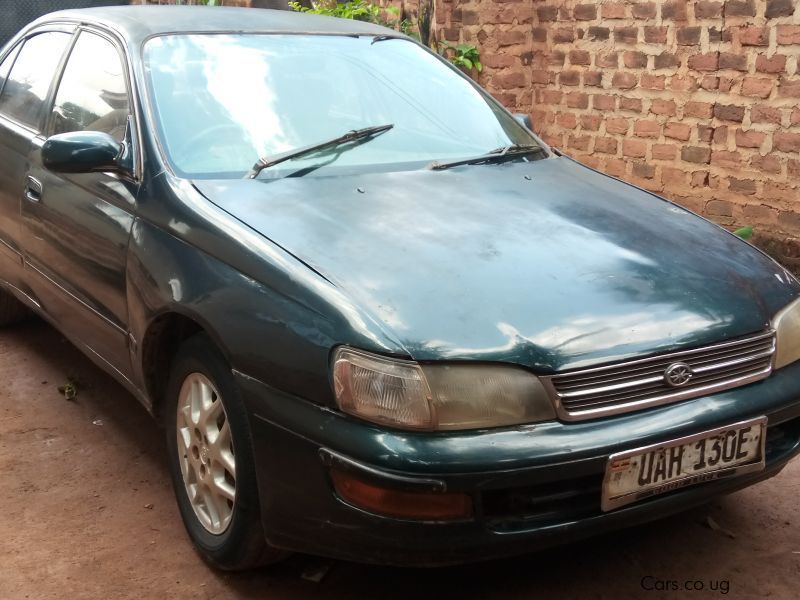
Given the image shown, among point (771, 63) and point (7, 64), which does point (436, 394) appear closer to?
point (7, 64)

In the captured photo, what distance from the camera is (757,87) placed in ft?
→ 19.4

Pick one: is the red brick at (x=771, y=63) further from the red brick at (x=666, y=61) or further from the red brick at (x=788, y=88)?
the red brick at (x=666, y=61)

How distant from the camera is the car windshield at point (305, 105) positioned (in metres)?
3.39

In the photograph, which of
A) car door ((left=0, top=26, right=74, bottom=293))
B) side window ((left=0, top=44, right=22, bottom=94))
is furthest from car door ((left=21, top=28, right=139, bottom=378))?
side window ((left=0, top=44, right=22, bottom=94))

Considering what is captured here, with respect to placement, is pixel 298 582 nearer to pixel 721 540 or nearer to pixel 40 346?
pixel 721 540

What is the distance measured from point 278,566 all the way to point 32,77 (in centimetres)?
272

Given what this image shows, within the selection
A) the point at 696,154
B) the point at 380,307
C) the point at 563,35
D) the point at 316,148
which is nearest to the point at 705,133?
the point at 696,154

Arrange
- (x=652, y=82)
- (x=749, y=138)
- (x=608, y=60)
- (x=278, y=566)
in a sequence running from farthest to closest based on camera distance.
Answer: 1. (x=608, y=60)
2. (x=652, y=82)
3. (x=749, y=138)
4. (x=278, y=566)

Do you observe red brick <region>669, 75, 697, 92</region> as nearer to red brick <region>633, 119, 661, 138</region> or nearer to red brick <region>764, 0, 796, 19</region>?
red brick <region>633, 119, 661, 138</region>

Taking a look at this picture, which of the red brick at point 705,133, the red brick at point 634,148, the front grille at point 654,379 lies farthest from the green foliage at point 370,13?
the front grille at point 654,379

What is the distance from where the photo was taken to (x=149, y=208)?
128 inches

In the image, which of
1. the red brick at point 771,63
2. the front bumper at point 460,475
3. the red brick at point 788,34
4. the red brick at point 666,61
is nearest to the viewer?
the front bumper at point 460,475

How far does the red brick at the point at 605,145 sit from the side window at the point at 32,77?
3964mm

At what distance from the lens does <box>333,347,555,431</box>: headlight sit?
240 cm
